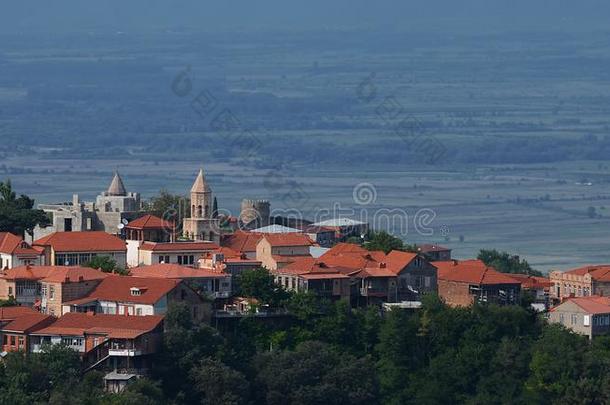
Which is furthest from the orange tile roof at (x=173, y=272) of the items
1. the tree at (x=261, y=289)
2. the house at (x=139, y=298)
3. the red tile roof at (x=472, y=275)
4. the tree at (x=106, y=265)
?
the red tile roof at (x=472, y=275)

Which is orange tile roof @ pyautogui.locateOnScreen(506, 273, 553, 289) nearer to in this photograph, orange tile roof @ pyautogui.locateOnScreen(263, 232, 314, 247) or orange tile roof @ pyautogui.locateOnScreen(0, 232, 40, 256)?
orange tile roof @ pyautogui.locateOnScreen(263, 232, 314, 247)

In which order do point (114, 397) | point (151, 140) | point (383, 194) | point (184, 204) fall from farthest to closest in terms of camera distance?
point (151, 140)
point (383, 194)
point (184, 204)
point (114, 397)

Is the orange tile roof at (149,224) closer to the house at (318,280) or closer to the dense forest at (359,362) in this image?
the house at (318,280)

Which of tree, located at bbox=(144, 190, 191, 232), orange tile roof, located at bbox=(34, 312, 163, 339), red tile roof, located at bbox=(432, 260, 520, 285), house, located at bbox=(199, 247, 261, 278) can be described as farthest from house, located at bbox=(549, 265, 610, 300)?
orange tile roof, located at bbox=(34, 312, 163, 339)

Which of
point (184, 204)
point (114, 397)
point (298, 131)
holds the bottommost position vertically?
point (114, 397)

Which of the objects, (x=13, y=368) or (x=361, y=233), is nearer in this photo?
(x=13, y=368)

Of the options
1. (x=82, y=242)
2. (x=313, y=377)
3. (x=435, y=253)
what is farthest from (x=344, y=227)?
(x=313, y=377)

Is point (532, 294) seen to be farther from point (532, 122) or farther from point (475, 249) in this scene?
point (532, 122)

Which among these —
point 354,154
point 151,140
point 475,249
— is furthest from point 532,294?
point 151,140
